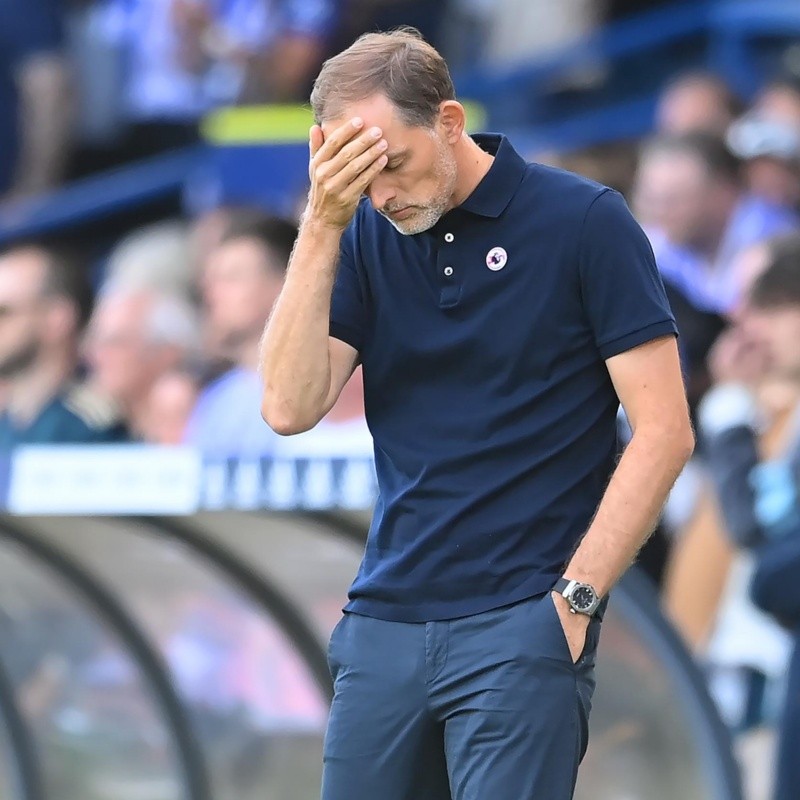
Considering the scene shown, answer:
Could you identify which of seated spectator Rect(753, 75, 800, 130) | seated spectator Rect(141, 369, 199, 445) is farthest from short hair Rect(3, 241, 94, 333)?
seated spectator Rect(753, 75, 800, 130)

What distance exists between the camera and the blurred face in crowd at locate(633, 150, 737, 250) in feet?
22.0

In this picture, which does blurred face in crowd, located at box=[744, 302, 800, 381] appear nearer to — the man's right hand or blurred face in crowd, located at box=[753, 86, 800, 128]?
blurred face in crowd, located at box=[753, 86, 800, 128]

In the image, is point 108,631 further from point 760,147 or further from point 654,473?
point 760,147

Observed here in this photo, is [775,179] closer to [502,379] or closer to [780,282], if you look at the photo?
[780,282]

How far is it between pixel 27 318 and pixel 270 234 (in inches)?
47.8

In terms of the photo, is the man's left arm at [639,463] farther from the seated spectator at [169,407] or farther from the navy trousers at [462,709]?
the seated spectator at [169,407]

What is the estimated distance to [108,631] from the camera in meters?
5.40

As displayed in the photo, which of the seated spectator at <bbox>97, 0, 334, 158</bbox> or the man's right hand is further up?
the seated spectator at <bbox>97, 0, 334, 158</bbox>

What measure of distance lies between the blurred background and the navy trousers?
1.55 metres

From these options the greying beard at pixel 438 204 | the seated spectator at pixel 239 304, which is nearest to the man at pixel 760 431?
the seated spectator at pixel 239 304

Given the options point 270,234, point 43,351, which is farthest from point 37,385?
point 270,234

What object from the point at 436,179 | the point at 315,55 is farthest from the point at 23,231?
the point at 436,179

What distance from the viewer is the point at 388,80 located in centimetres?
291

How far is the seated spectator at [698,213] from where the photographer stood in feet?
22.0
